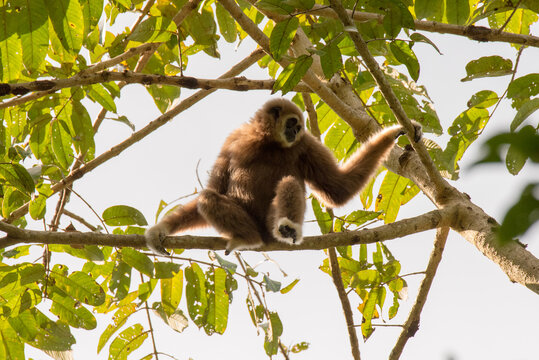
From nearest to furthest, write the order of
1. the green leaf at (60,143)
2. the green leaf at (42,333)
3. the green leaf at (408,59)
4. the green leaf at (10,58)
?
1. the green leaf at (408,59)
2. the green leaf at (10,58)
3. the green leaf at (42,333)
4. the green leaf at (60,143)

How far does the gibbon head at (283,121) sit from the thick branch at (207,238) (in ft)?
5.15

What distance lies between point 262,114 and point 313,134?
0.58m

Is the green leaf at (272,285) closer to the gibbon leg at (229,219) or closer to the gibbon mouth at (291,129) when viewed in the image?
the gibbon leg at (229,219)

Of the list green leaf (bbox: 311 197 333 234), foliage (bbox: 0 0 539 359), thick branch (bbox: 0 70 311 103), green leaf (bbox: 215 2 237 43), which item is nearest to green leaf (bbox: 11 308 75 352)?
foliage (bbox: 0 0 539 359)

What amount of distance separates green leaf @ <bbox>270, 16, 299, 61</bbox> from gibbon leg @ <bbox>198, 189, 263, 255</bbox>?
5.84 feet

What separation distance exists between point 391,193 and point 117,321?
2566mm

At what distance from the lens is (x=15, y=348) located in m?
3.78

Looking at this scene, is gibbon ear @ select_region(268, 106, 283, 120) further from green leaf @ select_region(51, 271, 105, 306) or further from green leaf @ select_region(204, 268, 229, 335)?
green leaf @ select_region(51, 271, 105, 306)

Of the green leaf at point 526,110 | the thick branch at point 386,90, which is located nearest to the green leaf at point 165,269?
the thick branch at point 386,90

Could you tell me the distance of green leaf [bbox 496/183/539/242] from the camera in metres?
0.62

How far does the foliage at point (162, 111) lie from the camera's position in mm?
3115

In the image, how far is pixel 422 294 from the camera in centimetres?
416

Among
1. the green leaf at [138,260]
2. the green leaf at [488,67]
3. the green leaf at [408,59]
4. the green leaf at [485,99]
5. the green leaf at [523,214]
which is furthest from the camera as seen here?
the green leaf at [138,260]

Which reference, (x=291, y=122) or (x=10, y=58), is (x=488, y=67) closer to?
(x=291, y=122)
